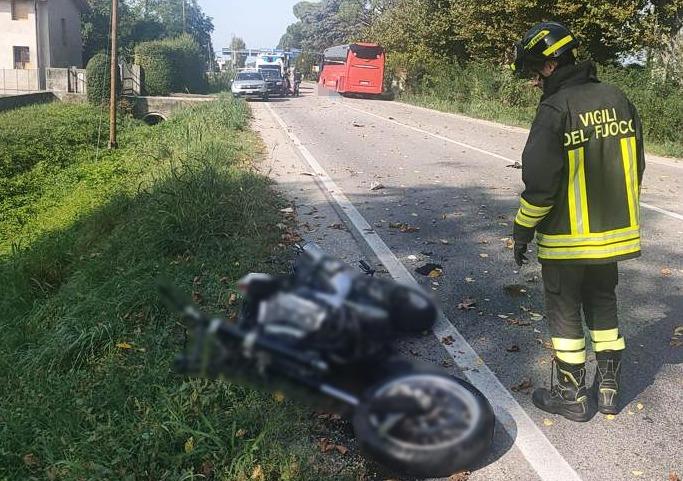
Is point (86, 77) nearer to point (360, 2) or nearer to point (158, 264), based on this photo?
point (158, 264)

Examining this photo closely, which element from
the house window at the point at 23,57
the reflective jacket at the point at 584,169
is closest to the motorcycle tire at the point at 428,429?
the reflective jacket at the point at 584,169

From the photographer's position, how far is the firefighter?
3326mm

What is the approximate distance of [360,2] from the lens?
3605 inches

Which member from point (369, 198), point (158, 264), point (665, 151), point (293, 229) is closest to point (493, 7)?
point (665, 151)

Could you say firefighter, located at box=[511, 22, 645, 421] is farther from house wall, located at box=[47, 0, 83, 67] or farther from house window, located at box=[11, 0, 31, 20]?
house window, located at box=[11, 0, 31, 20]

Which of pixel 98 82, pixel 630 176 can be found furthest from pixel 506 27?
pixel 630 176

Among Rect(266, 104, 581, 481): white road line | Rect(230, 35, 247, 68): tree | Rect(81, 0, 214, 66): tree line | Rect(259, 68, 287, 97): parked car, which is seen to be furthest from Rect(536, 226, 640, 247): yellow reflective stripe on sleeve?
Rect(230, 35, 247, 68): tree

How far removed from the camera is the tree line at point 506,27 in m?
20.3

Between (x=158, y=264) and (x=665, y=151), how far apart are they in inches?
534

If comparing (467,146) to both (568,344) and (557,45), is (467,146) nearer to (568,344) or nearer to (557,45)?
(568,344)

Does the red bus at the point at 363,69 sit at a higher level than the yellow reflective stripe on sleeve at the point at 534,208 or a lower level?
higher

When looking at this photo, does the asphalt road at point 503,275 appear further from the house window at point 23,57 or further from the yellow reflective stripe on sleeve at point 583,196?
the house window at point 23,57

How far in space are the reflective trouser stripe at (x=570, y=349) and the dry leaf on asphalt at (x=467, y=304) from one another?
1662mm

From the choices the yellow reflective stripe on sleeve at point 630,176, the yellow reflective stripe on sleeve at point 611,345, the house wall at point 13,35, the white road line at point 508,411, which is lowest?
the white road line at point 508,411
